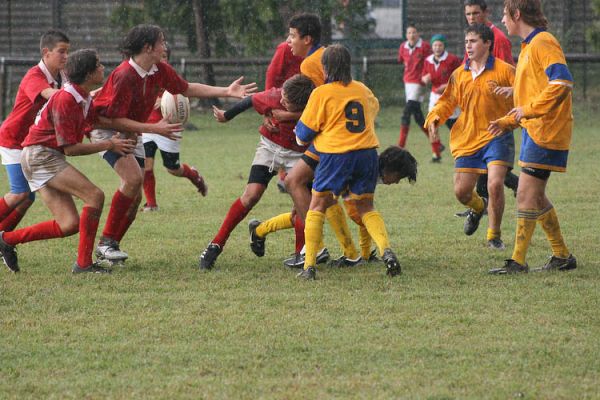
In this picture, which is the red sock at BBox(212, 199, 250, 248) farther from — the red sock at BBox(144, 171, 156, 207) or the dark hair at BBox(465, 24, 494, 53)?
the red sock at BBox(144, 171, 156, 207)

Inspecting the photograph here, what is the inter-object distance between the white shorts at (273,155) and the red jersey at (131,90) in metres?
0.82

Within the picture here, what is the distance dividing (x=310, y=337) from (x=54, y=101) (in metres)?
2.56

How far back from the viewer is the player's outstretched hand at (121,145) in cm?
658

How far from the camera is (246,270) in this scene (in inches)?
271

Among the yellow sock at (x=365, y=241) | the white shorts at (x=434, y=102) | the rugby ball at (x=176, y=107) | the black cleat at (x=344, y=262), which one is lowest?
the black cleat at (x=344, y=262)

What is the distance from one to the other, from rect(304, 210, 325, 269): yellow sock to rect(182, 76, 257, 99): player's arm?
1.15 m

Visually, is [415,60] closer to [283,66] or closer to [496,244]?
[283,66]

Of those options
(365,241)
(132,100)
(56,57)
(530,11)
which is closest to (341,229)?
A: (365,241)

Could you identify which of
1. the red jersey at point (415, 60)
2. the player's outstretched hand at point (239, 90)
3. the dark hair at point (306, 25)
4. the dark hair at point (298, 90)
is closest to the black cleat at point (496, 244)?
the dark hair at point (298, 90)

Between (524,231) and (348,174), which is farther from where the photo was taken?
(524,231)

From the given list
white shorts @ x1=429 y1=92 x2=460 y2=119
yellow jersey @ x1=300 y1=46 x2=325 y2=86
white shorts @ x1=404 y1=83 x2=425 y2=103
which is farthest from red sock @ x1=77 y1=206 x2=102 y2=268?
white shorts @ x1=404 y1=83 x2=425 y2=103

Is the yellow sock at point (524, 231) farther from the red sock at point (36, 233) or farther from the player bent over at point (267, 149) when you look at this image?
the red sock at point (36, 233)

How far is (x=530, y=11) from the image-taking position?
6410 millimetres

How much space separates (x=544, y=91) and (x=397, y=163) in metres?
1.12
